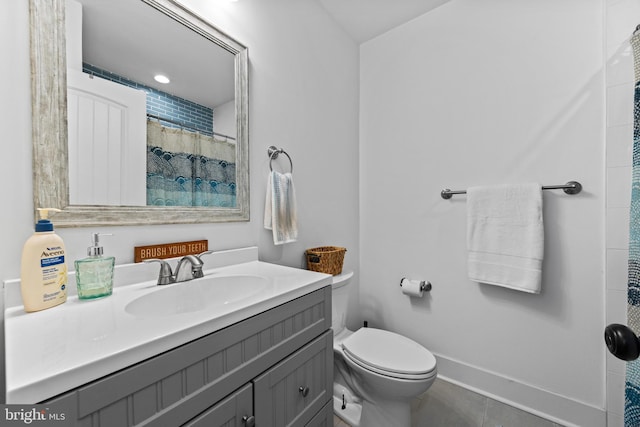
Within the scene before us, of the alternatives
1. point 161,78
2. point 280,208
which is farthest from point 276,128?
point 161,78

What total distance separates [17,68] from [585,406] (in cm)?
257

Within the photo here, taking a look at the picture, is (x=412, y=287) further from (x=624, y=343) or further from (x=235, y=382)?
(x=235, y=382)

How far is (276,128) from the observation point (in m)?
1.41

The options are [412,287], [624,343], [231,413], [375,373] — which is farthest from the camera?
[412,287]

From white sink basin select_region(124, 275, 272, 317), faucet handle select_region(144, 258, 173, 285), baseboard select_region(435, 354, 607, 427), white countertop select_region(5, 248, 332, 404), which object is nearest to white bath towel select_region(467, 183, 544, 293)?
baseboard select_region(435, 354, 607, 427)

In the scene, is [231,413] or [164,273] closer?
[231,413]

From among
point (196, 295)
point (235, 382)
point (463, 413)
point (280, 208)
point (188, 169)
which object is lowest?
point (463, 413)

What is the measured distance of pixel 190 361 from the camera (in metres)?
0.53

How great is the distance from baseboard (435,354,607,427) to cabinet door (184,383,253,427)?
150 cm

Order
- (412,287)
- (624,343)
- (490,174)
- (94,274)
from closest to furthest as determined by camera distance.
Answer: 1. (624,343)
2. (94,274)
3. (490,174)
4. (412,287)

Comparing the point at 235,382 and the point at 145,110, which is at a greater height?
the point at 145,110

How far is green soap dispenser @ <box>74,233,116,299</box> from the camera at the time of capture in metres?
0.71

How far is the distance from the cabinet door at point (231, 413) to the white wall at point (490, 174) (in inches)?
56.0

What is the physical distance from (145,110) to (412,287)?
1.72 m
